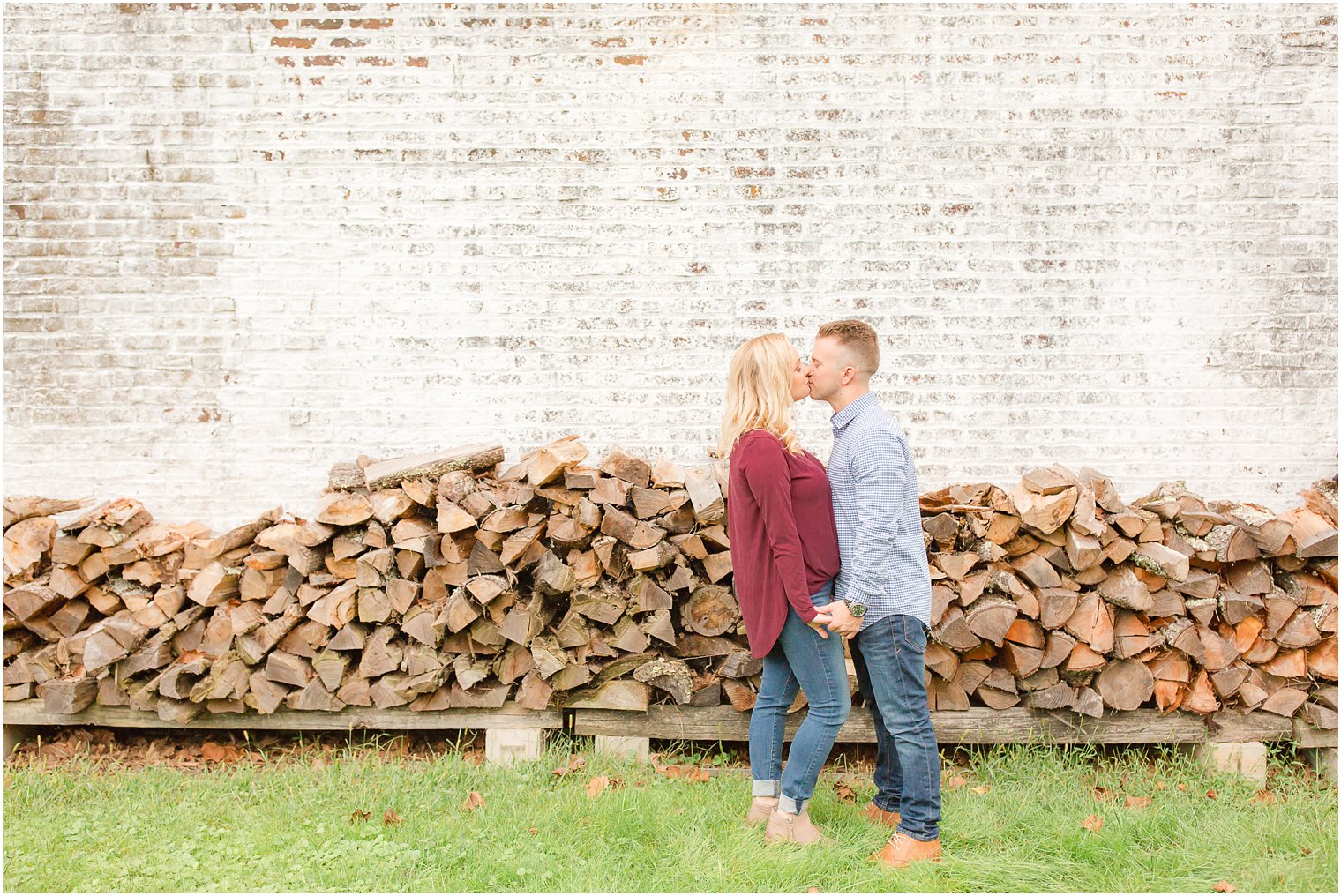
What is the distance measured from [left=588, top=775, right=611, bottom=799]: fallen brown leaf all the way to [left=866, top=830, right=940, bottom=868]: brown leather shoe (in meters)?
1.15

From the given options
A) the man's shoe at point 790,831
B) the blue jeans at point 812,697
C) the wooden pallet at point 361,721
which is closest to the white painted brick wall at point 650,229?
the wooden pallet at point 361,721

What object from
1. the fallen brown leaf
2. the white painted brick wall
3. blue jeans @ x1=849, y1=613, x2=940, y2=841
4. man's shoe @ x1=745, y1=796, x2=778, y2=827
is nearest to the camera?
blue jeans @ x1=849, y1=613, x2=940, y2=841

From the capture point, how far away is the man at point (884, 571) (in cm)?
321

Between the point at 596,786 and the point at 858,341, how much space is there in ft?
7.18

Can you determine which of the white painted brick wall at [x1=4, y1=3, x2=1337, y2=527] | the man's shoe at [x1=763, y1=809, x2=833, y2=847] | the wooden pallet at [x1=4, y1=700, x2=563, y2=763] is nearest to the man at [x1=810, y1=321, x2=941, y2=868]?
the man's shoe at [x1=763, y1=809, x2=833, y2=847]

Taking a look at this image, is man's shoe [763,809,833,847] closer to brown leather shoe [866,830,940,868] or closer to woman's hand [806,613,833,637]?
brown leather shoe [866,830,940,868]

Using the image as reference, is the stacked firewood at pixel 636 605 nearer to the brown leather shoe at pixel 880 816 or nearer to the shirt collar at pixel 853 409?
the brown leather shoe at pixel 880 816

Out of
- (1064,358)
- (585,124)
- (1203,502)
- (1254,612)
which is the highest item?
(585,124)

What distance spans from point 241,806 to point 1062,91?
5.21 metres

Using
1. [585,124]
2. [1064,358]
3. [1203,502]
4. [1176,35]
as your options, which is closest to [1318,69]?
[1176,35]

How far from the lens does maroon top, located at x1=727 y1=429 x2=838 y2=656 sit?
3213mm

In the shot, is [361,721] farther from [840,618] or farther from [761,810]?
[840,618]

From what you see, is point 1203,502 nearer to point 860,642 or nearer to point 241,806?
point 860,642

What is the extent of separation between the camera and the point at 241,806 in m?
3.77
